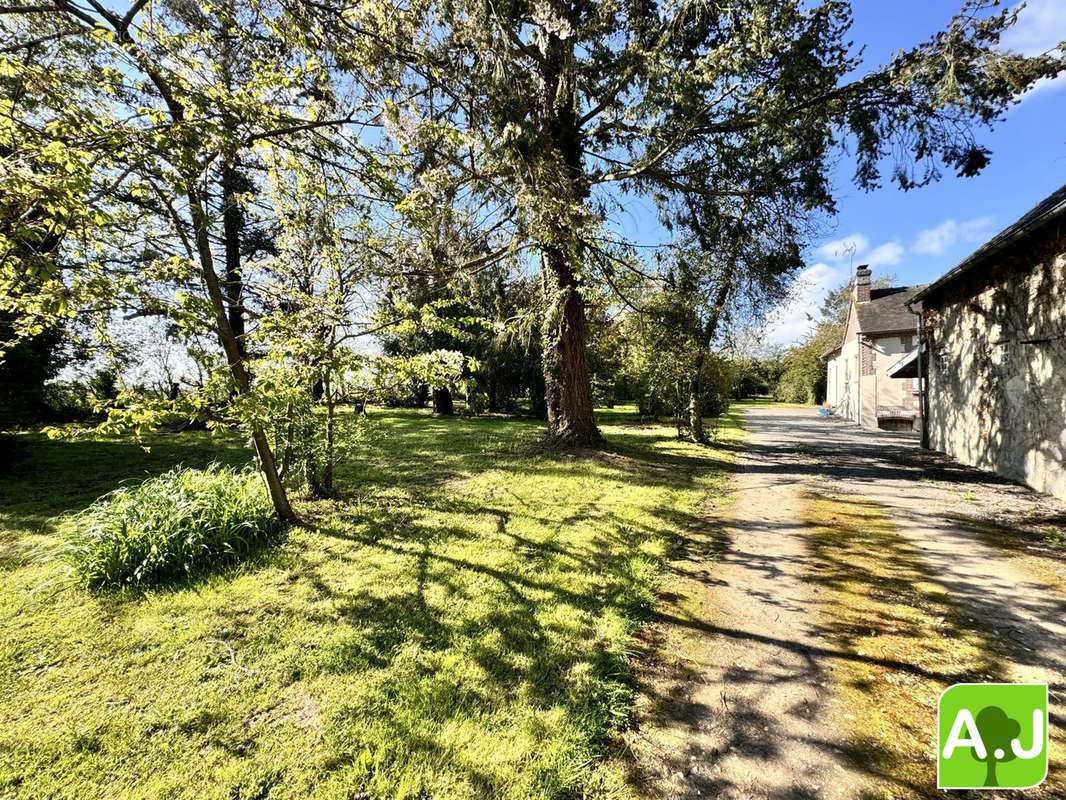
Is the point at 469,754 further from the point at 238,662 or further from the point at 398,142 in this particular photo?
the point at 398,142

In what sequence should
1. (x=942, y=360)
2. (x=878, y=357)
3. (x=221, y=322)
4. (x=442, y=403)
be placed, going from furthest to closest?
(x=442, y=403) < (x=878, y=357) < (x=942, y=360) < (x=221, y=322)

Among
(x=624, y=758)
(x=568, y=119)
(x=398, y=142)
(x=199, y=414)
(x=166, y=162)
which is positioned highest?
Result: (x=568, y=119)

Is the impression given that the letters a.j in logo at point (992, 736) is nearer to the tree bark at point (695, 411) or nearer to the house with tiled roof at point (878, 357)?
the tree bark at point (695, 411)

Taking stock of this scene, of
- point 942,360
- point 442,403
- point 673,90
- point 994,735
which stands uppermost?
point 673,90

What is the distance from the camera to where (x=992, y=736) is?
2270 mm

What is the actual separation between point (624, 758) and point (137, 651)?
11.2ft

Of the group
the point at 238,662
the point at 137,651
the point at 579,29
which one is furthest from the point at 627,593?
the point at 579,29

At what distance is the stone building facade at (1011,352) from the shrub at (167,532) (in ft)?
37.6

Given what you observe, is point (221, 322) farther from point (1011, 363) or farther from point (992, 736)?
point (1011, 363)

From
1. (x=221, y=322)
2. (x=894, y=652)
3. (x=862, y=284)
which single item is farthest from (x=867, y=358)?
(x=221, y=322)

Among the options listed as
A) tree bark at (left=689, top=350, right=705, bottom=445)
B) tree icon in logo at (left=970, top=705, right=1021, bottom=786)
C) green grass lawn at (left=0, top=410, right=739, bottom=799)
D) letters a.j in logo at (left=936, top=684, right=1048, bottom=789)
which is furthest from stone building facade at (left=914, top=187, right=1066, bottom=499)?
green grass lawn at (left=0, top=410, right=739, bottom=799)

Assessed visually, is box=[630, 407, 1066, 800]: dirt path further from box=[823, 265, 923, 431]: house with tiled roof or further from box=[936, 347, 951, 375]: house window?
box=[823, 265, 923, 431]: house with tiled roof

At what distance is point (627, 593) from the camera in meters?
3.64

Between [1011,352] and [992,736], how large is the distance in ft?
28.3
